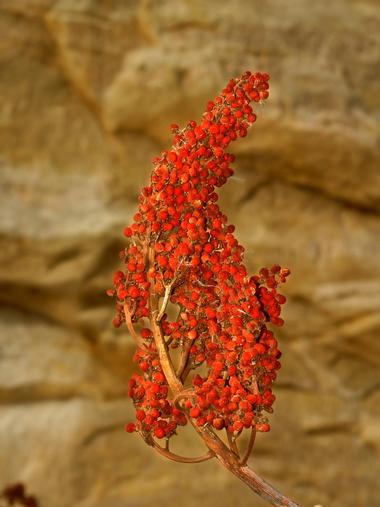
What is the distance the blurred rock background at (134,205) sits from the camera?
8.70 ft

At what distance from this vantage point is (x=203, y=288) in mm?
925

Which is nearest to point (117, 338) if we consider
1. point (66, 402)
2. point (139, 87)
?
point (66, 402)

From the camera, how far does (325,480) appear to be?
9.17ft

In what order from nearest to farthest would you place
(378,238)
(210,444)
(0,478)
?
1. (210,444)
2. (0,478)
3. (378,238)

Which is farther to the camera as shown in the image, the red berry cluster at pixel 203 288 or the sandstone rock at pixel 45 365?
the sandstone rock at pixel 45 365

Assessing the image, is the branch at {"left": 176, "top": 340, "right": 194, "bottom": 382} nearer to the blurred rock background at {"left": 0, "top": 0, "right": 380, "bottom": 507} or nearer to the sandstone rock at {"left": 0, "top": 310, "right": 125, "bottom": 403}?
the blurred rock background at {"left": 0, "top": 0, "right": 380, "bottom": 507}

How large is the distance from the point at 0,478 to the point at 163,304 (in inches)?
75.3

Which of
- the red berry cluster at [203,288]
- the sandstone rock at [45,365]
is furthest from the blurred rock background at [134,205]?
the red berry cluster at [203,288]

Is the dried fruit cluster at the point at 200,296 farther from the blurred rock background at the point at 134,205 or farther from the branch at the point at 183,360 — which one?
the blurred rock background at the point at 134,205

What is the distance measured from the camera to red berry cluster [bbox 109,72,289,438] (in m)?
0.89

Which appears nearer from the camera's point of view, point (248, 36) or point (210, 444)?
point (210, 444)

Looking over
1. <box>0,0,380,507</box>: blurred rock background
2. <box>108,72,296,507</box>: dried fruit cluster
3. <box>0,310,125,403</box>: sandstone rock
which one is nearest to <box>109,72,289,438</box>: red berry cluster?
<box>108,72,296,507</box>: dried fruit cluster

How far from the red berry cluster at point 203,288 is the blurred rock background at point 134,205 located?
66.5 inches

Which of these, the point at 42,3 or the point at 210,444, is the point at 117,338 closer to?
the point at 42,3
